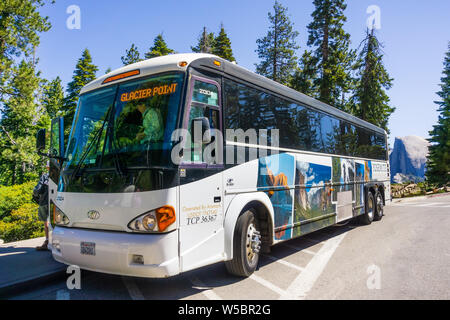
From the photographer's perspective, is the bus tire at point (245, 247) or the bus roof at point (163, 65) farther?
the bus tire at point (245, 247)

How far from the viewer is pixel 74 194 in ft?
14.9

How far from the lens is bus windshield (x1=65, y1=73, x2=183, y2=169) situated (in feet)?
13.5

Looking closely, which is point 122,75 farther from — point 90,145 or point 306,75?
point 306,75

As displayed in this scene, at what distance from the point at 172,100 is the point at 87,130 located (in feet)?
5.04

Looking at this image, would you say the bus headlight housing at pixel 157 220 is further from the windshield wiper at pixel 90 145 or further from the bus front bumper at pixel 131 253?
the windshield wiper at pixel 90 145

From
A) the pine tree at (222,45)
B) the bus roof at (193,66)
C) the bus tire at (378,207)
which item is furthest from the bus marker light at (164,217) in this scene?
the pine tree at (222,45)

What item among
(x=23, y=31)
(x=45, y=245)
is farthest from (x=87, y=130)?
(x=23, y=31)

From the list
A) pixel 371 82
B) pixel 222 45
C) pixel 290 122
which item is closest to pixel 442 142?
pixel 371 82

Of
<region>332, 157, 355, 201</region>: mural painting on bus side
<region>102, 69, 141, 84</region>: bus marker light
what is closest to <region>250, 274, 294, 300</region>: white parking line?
<region>102, 69, 141, 84</region>: bus marker light

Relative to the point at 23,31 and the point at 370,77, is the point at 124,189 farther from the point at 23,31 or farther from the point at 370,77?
the point at 370,77

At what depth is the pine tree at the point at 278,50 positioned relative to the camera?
115 ft

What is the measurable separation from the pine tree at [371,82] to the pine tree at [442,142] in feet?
54.5

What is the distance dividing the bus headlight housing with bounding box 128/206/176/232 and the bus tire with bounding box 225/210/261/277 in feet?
4.84

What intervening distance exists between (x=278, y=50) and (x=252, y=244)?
108 ft
